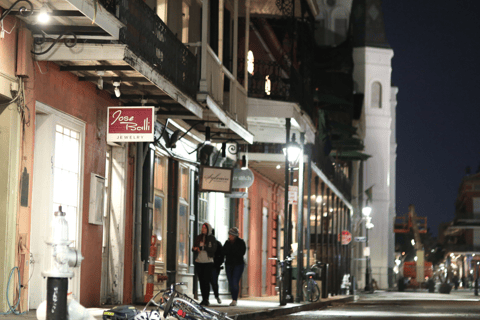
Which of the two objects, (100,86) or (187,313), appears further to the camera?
(100,86)

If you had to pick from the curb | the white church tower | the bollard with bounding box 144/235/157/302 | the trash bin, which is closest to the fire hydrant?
the curb

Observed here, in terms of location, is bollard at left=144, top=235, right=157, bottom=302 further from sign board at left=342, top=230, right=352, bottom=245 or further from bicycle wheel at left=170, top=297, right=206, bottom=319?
sign board at left=342, top=230, right=352, bottom=245

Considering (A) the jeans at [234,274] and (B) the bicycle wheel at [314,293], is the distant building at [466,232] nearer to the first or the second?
(B) the bicycle wheel at [314,293]

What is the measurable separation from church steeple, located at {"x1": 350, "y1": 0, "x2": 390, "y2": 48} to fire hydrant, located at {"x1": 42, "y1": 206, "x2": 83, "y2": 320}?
2217 inches

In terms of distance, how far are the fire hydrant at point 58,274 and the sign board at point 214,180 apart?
10971 millimetres

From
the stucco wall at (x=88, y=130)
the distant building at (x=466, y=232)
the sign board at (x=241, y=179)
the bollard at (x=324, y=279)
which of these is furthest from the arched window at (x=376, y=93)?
the stucco wall at (x=88, y=130)

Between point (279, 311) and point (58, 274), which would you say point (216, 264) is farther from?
point (58, 274)

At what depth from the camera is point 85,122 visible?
560 inches

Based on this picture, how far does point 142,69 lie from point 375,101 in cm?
5131

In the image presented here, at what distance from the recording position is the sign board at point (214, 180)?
1950 centimetres

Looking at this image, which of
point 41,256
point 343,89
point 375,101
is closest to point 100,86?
point 41,256

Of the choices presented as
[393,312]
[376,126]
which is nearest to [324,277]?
[393,312]

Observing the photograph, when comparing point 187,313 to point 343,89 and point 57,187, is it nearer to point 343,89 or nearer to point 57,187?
point 57,187

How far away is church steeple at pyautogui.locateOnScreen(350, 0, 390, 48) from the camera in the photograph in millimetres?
63406
